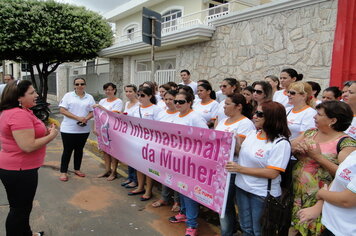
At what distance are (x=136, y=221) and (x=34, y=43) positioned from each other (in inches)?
385

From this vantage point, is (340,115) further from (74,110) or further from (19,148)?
(74,110)

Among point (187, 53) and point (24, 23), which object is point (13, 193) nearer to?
point (187, 53)

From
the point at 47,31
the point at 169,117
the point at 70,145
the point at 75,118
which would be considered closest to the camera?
the point at 169,117

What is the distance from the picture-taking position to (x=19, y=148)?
2.56 m

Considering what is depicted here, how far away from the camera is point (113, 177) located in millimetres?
5148

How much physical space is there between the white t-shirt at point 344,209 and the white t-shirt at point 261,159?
0.49 metres

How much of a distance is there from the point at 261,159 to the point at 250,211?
1.80ft

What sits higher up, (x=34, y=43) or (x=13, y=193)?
(x=34, y=43)

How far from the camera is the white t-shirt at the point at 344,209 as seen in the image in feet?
5.31

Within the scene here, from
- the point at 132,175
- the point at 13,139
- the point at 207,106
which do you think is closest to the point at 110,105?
the point at 132,175

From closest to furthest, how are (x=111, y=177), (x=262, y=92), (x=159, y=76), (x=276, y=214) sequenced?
(x=276, y=214) < (x=262, y=92) < (x=111, y=177) < (x=159, y=76)

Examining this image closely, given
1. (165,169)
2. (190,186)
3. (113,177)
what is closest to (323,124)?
(190,186)

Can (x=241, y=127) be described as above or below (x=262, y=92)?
below

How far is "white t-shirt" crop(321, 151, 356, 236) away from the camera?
1.62 metres
